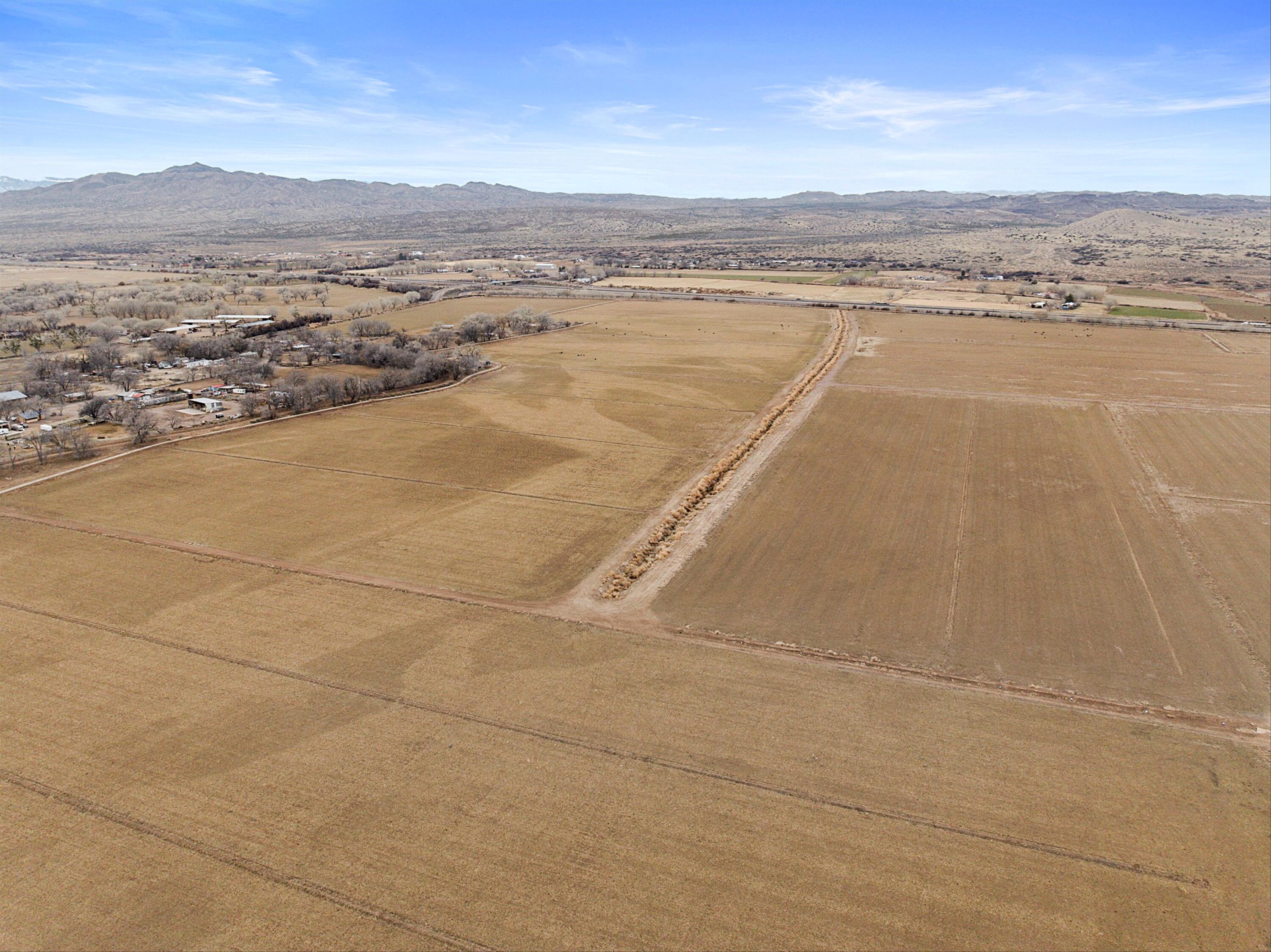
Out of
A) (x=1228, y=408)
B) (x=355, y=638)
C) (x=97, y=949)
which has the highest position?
(x=1228, y=408)

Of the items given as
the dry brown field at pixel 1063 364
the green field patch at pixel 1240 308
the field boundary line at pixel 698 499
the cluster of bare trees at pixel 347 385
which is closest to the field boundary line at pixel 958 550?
the field boundary line at pixel 698 499

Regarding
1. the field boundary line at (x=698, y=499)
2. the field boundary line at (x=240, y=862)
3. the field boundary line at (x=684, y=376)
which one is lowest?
the field boundary line at (x=240, y=862)

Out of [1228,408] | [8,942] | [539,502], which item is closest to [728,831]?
[8,942]

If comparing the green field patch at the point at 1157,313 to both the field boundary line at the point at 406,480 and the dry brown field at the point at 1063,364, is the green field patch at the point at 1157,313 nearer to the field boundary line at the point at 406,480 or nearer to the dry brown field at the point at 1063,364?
the dry brown field at the point at 1063,364

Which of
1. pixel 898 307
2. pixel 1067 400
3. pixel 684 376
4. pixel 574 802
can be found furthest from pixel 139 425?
pixel 898 307

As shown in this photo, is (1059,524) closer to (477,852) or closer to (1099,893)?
(1099,893)

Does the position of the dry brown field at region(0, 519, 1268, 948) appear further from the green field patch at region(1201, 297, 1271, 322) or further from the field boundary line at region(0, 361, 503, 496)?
the green field patch at region(1201, 297, 1271, 322)
